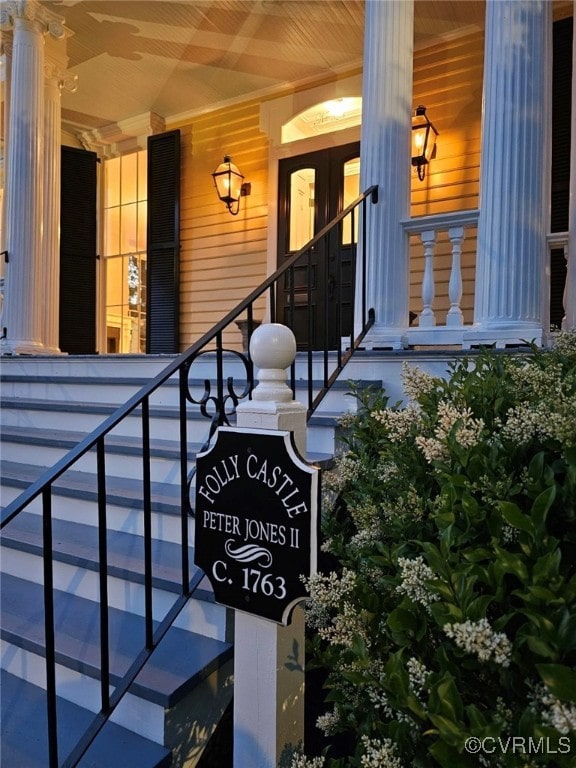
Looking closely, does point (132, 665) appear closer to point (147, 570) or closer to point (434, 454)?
point (147, 570)

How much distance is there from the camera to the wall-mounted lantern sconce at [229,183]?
614cm

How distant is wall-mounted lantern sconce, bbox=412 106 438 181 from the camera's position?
485 centimetres

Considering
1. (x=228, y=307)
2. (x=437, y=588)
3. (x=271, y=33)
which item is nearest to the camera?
(x=437, y=588)

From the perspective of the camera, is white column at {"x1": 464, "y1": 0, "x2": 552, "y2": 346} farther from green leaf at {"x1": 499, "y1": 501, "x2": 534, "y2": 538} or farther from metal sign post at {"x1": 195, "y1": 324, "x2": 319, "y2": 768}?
green leaf at {"x1": 499, "y1": 501, "x2": 534, "y2": 538}

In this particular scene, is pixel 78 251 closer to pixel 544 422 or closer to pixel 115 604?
pixel 115 604

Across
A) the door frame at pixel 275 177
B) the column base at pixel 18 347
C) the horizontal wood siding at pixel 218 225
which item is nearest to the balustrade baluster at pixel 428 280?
the door frame at pixel 275 177

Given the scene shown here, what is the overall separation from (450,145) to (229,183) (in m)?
2.41

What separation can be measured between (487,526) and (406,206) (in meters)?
2.69

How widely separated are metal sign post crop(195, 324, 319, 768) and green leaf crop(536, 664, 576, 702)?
20.3 inches

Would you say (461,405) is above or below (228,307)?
below

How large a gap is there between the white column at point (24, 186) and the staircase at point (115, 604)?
6.68ft

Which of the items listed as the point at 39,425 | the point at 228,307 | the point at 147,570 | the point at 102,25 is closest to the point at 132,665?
the point at 147,570

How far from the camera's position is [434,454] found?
1097mm

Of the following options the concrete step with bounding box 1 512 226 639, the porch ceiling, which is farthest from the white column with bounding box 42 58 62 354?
the concrete step with bounding box 1 512 226 639
